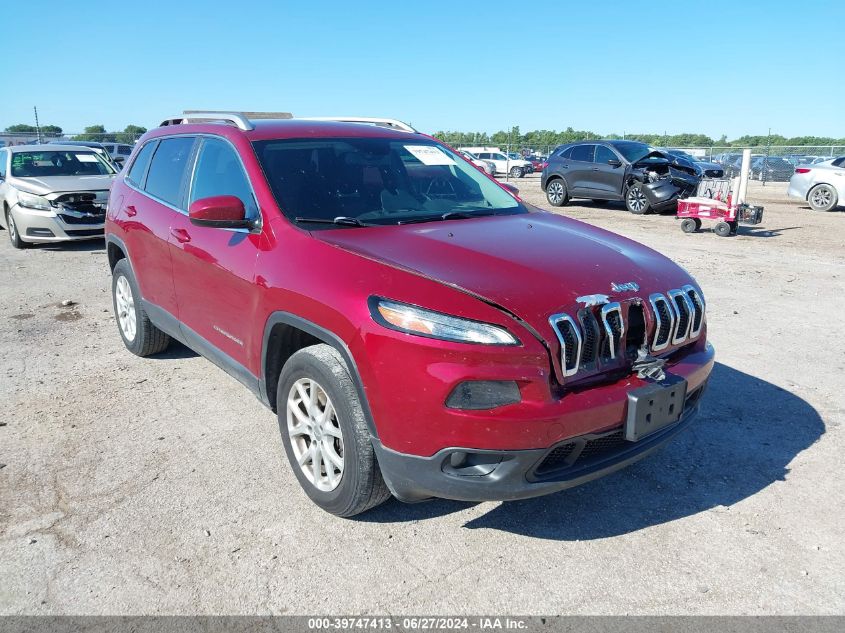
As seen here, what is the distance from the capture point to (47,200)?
1032cm

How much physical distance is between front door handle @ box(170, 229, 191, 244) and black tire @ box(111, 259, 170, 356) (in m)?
0.99

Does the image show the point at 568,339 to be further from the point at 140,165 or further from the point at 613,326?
the point at 140,165

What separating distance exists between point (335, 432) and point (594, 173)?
14504 mm

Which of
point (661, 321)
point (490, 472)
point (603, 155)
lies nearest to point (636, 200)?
point (603, 155)

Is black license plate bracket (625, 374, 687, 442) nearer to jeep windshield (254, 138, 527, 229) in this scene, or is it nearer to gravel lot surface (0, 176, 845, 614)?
gravel lot surface (0, 176, 845, 614)

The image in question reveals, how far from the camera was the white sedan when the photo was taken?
631 inches

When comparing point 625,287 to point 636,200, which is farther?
point 636,200

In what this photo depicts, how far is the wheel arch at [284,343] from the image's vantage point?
2709 millimetres

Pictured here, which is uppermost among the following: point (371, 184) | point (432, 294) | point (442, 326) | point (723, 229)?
point (371, 184)

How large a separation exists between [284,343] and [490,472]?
131 centimetres

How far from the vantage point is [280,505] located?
318 centimetres

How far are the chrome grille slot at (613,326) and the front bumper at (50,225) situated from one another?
997cm

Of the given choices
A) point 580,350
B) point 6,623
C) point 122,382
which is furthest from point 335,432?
point 122,382

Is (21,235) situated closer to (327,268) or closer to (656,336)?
(327,268)
